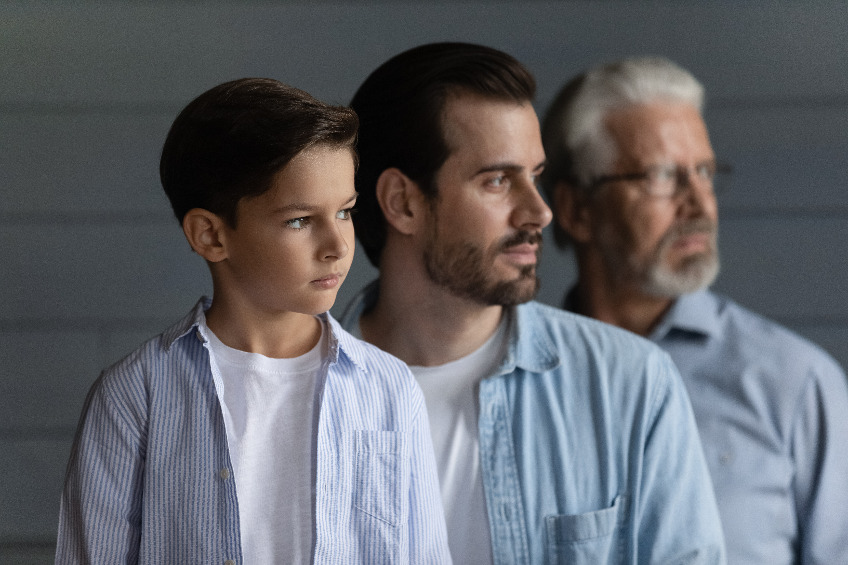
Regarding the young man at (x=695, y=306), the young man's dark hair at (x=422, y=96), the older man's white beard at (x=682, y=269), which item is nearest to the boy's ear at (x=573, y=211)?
the young man at (x=695, y=306)

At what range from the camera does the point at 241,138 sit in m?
0.67

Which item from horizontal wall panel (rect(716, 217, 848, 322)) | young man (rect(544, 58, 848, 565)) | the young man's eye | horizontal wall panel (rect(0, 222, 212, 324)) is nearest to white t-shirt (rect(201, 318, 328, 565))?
the young man's eye

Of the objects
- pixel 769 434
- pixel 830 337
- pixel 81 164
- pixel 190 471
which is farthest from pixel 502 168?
pixel 830 337

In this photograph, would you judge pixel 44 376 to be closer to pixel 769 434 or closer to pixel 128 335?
pixel 128 335

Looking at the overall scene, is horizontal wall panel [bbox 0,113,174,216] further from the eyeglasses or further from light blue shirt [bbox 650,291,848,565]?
light blue shirt [bbox 650,291,848,565]

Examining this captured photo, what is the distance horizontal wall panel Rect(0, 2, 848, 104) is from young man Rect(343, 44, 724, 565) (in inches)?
15.9

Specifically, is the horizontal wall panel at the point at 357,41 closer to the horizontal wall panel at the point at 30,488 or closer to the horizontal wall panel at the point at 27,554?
the horizontal wall panel at the point at 30,488

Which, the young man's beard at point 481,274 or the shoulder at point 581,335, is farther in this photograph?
the shoulder at point 581,335

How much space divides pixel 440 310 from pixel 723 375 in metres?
0.57

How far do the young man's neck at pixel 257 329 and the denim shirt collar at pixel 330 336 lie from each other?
0.05ft

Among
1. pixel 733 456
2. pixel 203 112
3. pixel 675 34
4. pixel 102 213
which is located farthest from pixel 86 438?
pixel 675 34

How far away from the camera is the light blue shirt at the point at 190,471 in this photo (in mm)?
715

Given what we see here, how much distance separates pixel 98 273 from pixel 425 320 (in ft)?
2.10

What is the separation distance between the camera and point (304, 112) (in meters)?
0.68
